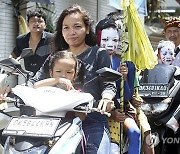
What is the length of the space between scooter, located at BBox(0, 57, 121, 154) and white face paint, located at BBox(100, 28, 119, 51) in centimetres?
85

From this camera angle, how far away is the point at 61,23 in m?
3.75

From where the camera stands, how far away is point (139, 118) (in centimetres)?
414

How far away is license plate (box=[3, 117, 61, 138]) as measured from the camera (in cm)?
281

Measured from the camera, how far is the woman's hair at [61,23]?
364cm

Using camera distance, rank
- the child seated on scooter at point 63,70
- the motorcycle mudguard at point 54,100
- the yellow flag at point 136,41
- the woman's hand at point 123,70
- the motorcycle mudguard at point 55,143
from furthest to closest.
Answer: the yellow flag at point 136,41 < the woman's hand at point 123,70 < the child seated on scooter at point 63,70 < the motorcycle mudguard at point 54,100 < the motorcycle mudguard at point 55,143

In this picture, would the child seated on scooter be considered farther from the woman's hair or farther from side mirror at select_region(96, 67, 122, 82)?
the woman's hair

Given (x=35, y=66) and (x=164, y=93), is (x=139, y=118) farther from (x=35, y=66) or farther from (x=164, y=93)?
(x=35, y=66)

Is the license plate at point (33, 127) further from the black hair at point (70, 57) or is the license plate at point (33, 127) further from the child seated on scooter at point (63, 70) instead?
the black hair at point (70, 57)

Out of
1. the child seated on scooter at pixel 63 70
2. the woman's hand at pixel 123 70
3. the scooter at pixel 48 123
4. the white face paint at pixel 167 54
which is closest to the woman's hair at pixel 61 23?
the woman's hand at pixel 123 70

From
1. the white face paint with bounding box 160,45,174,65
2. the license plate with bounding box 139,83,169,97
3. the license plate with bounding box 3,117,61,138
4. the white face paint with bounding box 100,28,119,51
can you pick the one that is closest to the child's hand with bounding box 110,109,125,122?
the white face paint with bounding box 100,28,119,51

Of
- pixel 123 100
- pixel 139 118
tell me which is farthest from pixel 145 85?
pixel 123 100

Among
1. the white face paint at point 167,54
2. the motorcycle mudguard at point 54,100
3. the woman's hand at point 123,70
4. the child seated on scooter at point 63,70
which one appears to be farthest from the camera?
the white face paint at point 167,54

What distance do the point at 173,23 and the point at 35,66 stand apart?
2.51 meters

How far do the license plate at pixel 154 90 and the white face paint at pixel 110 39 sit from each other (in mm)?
893
